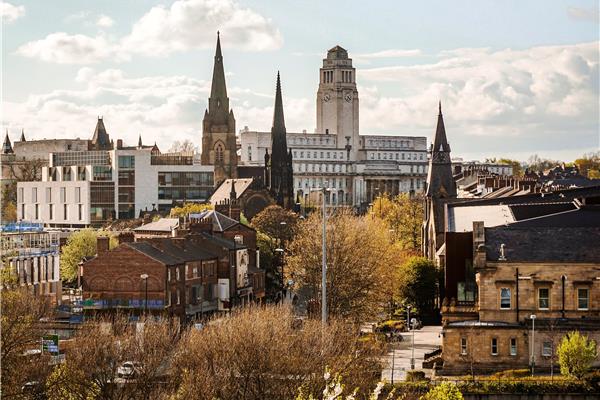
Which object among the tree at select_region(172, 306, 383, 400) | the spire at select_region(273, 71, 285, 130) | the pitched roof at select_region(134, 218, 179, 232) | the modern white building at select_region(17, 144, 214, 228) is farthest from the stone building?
the spire at select_region(273, 71, 285, 130)

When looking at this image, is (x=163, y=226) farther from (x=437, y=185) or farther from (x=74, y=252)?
(x=437, y=185)

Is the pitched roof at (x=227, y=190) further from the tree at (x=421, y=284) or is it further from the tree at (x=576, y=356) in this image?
the tree at (x=576, y=356)

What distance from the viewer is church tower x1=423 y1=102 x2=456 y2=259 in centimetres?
11294

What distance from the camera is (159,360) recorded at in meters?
54.2

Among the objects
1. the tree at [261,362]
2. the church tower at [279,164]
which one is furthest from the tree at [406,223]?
the tree at [261,362]

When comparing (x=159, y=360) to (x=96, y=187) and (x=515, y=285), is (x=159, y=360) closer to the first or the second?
(x=515, y=285)

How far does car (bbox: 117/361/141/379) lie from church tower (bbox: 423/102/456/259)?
59.5 m

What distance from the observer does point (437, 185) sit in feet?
393

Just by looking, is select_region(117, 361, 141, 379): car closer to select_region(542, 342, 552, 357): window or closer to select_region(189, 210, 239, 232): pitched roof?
select_region(542, 342, 552, 357): window

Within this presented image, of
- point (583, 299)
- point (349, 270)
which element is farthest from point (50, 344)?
point (349, 270)

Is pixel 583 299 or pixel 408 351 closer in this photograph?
pixel 583 299

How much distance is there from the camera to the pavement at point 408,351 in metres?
64.1

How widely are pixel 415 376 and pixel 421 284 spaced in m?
30.0

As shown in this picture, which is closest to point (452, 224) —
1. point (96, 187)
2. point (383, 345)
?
point (383, 345)
